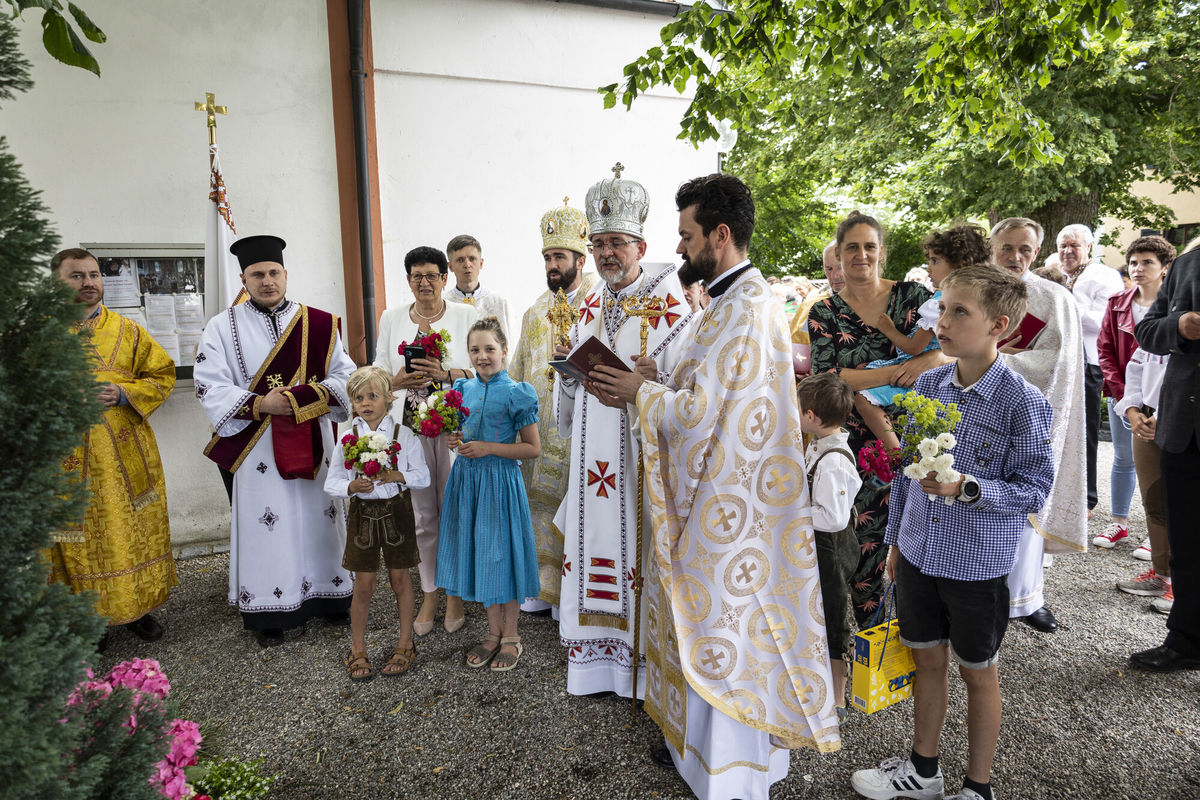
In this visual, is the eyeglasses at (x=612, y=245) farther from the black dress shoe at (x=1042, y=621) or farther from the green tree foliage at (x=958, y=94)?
the black dress shoe at (x=1042, y=621)

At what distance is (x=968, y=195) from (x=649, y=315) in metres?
11.9

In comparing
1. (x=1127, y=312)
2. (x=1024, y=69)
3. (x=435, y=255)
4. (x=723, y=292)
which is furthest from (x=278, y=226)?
(x=1127, y=312)

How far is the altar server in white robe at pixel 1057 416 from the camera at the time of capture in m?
3.95

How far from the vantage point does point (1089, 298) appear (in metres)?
6.83

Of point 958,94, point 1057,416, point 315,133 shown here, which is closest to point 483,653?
point 1057,416

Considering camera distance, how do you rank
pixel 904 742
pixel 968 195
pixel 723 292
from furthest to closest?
pixel 968 195 < pixel 904 742 < pixel 723 292

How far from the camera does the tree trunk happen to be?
12.3 m

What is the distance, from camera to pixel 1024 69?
12.8 feet

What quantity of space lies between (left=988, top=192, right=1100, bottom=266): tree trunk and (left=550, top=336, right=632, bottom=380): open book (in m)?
11.8

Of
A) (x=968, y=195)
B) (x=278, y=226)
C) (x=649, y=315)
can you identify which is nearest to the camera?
(x=649, y=315)

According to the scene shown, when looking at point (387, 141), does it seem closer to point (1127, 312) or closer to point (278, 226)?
point (278, 226)

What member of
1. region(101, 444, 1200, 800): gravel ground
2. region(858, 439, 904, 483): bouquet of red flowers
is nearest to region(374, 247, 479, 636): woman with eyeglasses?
region(101, 444, 1200, 800): gravel ground

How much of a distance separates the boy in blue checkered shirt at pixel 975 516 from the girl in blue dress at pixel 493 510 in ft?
6.77

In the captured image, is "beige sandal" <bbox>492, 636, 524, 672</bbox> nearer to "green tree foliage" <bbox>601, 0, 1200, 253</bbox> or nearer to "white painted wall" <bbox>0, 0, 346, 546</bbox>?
"green tree foliage" <bbox>601, 0, 1200, 253</bbox>
